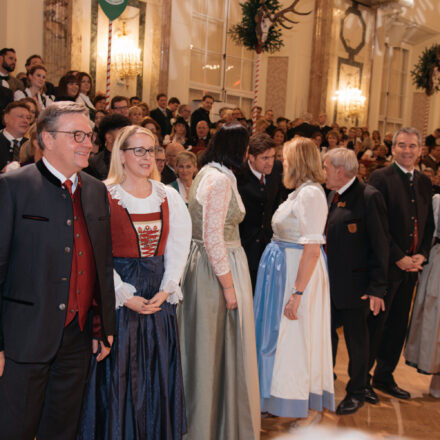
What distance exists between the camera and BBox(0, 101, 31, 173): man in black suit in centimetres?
449

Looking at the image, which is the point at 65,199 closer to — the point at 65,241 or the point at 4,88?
the point at 65,241

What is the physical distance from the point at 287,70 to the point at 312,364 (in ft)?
38.1

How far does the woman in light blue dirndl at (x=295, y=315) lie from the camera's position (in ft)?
10.7

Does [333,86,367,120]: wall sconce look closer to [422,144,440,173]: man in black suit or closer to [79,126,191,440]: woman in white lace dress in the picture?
[422,144,440,173]: man in black suit

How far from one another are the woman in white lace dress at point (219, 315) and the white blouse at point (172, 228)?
0.67 feet

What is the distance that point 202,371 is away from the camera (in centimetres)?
280

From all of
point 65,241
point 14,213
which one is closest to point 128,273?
point 65,241

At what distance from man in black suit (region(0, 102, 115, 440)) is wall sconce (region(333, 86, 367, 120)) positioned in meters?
13.4

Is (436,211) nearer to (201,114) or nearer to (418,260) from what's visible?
(418,260)

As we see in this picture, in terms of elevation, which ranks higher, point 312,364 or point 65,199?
point 65,199

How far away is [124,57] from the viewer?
1018cm

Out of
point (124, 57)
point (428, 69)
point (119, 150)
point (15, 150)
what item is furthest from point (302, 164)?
point (428, 69)

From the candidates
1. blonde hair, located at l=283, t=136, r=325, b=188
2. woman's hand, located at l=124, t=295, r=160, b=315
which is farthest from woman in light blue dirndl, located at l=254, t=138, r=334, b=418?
woman's hand, located at l=124, t=295, r=160, b=315

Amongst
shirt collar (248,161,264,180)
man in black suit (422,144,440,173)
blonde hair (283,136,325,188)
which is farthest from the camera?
man in black suit (422,144,440,173)
